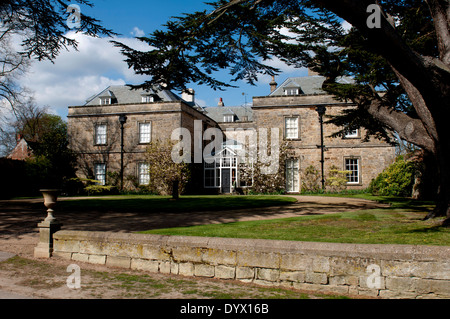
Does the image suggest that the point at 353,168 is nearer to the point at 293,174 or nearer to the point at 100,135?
the point at 293,174

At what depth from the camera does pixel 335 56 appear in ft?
30.9

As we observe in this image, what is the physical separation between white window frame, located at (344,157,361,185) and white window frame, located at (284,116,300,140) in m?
3.69

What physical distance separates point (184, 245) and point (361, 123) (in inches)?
303

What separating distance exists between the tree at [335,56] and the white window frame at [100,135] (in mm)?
18473

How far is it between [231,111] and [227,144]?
29.3ft

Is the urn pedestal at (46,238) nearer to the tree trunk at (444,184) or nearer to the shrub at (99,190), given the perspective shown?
the tree trunk at (444,184)

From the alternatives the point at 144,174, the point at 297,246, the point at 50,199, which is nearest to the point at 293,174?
the point at 144,174

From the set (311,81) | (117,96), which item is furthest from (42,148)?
(311,81)

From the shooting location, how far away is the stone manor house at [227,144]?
22.6 meters

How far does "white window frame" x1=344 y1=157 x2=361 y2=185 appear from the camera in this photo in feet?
73.8

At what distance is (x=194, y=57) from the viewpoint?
8.57m

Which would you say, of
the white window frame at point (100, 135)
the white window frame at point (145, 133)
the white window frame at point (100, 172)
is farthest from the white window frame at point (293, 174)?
the white window frame at point (100, 135)

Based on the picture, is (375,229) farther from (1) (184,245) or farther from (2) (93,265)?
(2) (93,265)

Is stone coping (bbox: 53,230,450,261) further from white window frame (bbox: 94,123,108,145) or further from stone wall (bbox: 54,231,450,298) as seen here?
white window frame (bbox: 94,123,108,145)
